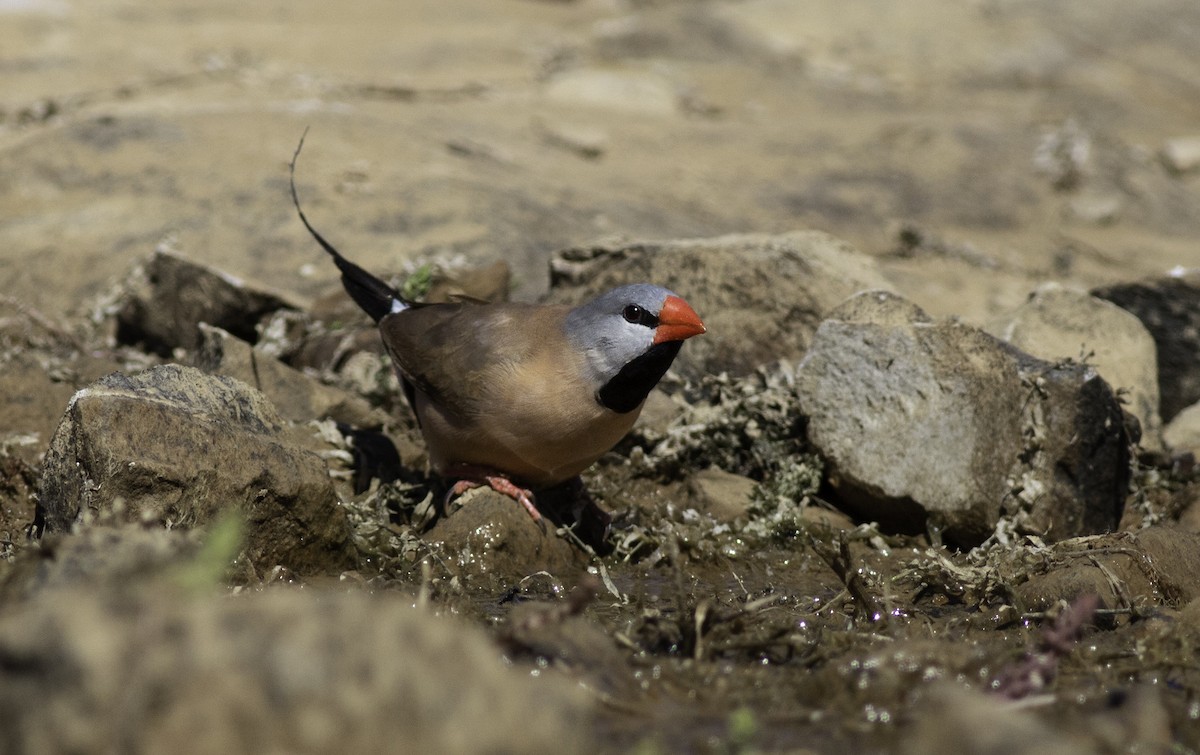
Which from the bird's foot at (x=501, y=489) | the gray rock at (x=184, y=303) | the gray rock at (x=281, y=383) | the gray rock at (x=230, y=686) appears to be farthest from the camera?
the gray rock at (x=184, y=303)

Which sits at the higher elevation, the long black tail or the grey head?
the grey head

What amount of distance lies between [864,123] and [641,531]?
28.0 ft

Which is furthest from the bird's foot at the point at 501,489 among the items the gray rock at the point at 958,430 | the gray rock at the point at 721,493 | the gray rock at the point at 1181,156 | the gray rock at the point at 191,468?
the gray rock at the point at 1181,156

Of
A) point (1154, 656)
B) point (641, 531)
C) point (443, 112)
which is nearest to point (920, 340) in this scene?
point (641, 531)

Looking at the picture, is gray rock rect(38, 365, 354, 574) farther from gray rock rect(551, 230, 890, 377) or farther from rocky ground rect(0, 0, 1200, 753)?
gray rock rect(551, 230, 890, 377)

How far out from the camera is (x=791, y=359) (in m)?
6.08

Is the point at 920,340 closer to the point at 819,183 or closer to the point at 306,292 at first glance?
the point at 306,292

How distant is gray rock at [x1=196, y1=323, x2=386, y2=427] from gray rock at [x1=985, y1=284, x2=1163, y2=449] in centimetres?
302

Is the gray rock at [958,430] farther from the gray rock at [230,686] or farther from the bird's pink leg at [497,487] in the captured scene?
the gray rock at [230,686]

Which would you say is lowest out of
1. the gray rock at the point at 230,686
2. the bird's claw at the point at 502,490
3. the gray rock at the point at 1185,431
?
the gray rock at the point at 1185,431

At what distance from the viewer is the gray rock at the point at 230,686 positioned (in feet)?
6.40

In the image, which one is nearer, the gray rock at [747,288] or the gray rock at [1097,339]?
the gray rock at [1097,339]

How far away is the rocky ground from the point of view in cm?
216

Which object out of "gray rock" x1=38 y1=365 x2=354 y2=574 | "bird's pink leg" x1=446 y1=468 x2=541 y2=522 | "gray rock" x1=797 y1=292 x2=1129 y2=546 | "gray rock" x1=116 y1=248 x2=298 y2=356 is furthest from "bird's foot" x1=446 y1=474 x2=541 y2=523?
"gray rock" x1=116 y1=248 x2=298 y2=356
